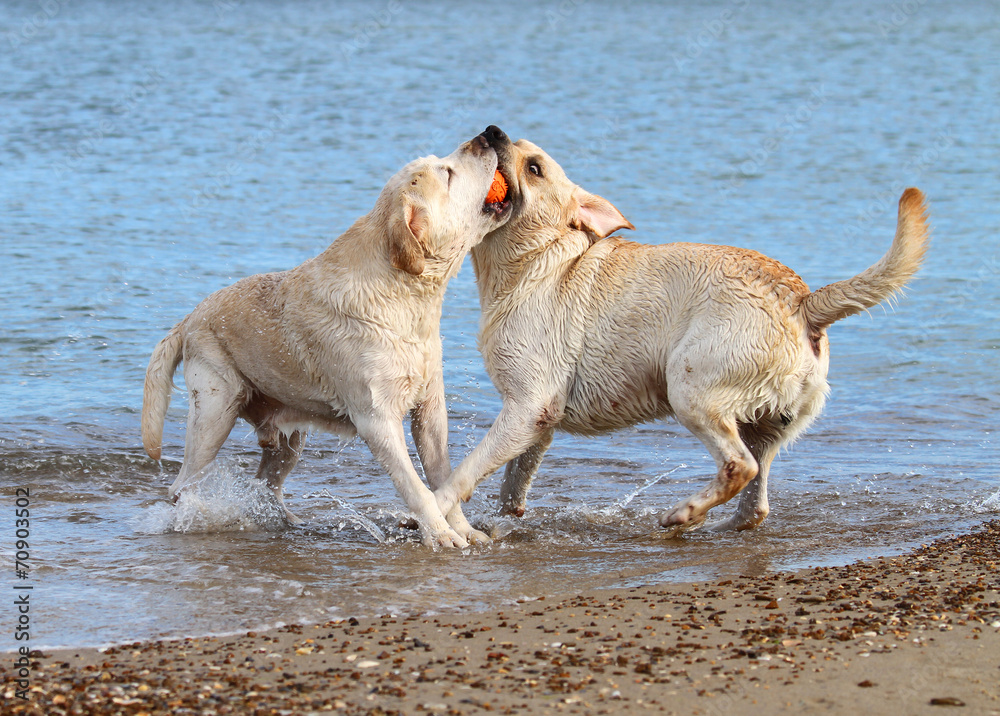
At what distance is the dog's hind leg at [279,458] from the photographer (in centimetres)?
659

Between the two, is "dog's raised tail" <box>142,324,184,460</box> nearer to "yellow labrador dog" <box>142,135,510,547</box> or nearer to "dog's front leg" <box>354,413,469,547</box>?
"yellow labrador dog" <box>142,135,510,547</box>

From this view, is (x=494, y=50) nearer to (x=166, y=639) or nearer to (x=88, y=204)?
(x=88, y=204)

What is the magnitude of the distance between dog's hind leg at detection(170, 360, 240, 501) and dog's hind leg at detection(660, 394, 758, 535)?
238 centimetres

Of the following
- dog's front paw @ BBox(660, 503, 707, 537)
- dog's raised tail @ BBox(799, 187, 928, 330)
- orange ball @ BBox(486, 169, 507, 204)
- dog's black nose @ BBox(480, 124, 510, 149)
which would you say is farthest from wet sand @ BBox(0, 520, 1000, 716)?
dog's black nose @ BBox(480, 124, 510, 149)

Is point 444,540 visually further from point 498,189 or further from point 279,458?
point 498,189

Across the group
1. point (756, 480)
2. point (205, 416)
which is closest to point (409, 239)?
point (205, 416)

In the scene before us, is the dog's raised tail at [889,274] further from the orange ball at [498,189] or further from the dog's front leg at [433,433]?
the dog's front leg at [433,433]

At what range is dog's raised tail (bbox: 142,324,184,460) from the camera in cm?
639

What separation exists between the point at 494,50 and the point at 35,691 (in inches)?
1394

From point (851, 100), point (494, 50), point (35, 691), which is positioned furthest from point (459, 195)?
point (494, 50)

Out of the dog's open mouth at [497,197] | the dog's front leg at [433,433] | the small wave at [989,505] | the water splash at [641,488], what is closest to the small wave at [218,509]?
the dog's front leg at [433,433]

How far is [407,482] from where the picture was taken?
562cm

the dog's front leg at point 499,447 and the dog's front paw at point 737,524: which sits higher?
the dog's front leg at point 499,447

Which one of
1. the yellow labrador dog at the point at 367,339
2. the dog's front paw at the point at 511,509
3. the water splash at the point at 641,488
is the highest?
the yellow labrador dog at the point at 367,339
